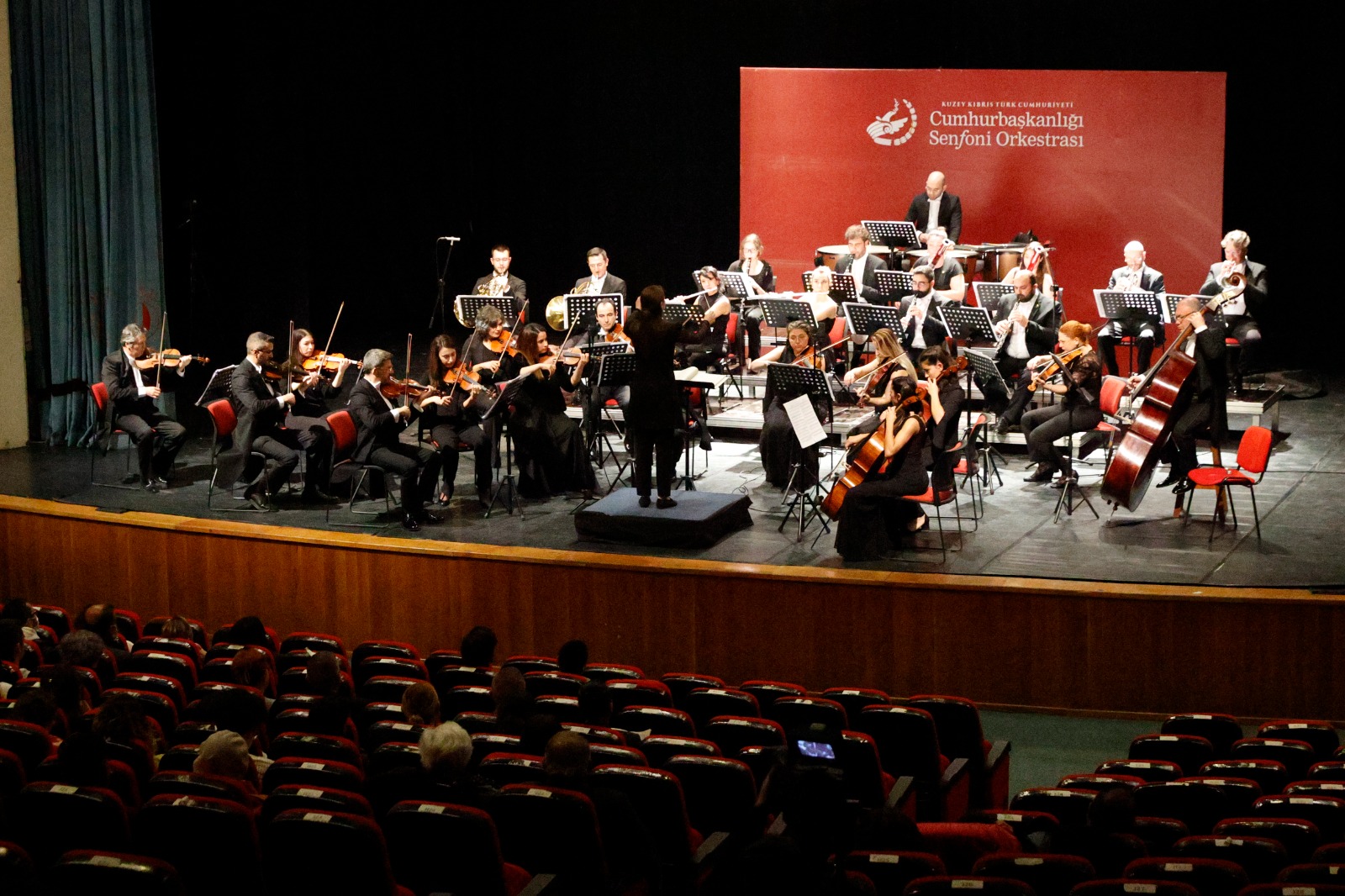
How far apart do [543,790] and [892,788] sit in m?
1.68

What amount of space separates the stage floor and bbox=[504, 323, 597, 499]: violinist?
0.23 metres

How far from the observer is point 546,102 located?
17.8 meters

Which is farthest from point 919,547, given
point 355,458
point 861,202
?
point 861,202

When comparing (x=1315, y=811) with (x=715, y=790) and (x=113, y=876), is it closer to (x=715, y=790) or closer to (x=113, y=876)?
(x=715, y=790)

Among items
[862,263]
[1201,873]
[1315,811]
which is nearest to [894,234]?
[862,263]

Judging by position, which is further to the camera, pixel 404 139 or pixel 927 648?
pixel 404 139

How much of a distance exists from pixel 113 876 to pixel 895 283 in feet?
34.5

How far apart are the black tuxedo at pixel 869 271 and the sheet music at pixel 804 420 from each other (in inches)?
161

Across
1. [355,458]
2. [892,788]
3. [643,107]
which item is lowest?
[892,788]

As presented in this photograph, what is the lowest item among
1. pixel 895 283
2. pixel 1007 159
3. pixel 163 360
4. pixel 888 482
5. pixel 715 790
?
pixel 715 790

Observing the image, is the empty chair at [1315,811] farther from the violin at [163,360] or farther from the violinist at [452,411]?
the violin at [163,360]

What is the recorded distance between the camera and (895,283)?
13.6m

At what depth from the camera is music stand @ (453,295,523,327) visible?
12.7 meters

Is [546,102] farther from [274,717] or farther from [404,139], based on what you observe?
[274,717]
